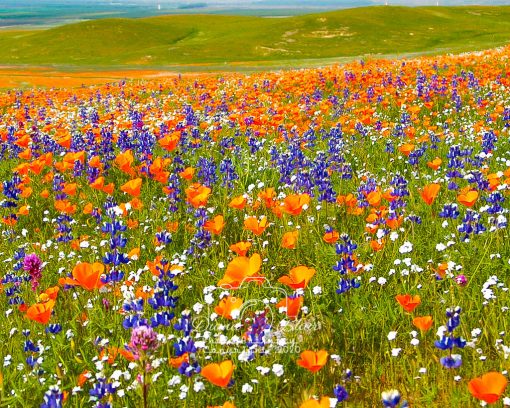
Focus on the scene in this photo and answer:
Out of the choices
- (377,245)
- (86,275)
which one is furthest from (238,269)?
(377,245)

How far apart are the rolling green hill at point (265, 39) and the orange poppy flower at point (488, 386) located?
204 ft

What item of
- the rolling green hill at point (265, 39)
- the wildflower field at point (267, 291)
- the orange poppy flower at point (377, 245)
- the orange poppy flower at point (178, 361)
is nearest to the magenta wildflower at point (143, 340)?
the wildflower field at point (267, 291)

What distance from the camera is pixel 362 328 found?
11.7 ft

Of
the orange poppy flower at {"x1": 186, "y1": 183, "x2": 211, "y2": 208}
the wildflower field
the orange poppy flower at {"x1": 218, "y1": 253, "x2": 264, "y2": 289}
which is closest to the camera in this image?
the wildflower field

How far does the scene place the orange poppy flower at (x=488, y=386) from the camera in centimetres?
207

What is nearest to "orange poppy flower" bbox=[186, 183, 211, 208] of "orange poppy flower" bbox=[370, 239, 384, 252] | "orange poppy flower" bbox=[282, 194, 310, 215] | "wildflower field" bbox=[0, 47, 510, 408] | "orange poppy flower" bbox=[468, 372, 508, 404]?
"wildflower field" bbox=[0, 47, 510, 408]

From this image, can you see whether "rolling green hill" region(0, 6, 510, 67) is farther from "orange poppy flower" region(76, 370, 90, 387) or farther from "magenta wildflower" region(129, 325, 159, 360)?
"magenta wildflower" region(129, 325, 159, 360)

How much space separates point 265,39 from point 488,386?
277ft

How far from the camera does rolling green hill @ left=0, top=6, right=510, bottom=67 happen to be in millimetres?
73000

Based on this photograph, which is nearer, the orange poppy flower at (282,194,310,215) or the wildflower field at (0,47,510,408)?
the wildflower field at (0,47,510,408)

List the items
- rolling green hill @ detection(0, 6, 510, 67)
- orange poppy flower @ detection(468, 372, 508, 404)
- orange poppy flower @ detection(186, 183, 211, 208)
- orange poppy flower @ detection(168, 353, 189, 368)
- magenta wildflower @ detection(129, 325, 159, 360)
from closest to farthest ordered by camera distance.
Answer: orange poppy flower @ detection(468, 372, 508, 404) → magenta wildflower @ detection(129, 325, 159, 360) → orange poppy flower @ detection(168, 353, 189, 368) → orange poppy flower @ detection(186, 183, 211, 208) → rolling green hill @ detection(0, 6, 510, 67)

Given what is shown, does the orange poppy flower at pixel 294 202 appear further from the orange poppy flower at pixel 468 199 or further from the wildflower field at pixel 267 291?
the orange poppy flower at pixel 468 199

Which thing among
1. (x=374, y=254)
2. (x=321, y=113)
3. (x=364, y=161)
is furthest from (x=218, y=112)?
(x=374, y=254)

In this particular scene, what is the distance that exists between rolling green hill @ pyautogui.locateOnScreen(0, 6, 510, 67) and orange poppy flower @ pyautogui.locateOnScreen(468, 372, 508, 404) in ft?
204
